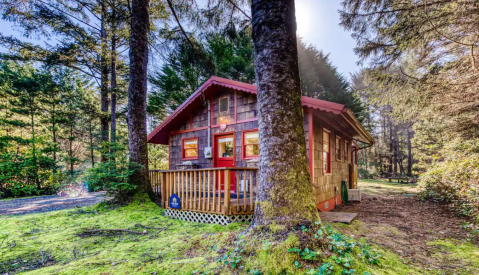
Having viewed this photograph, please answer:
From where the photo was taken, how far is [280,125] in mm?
2537

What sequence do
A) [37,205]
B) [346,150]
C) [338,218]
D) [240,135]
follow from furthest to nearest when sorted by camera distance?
[346,150], [37,205], [240,135], [338,218]

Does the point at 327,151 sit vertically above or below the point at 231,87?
below

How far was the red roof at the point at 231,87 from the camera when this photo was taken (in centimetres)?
506

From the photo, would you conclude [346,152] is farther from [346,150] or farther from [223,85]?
[223,85]

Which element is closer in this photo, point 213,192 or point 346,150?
point 213,192

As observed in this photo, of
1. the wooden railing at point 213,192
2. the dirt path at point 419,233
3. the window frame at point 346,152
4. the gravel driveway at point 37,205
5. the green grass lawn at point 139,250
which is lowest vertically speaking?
the gravel driveway at point 37,205

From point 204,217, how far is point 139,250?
1773mm

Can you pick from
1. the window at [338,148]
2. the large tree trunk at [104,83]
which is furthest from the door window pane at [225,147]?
the large tree trunk at [104,83]

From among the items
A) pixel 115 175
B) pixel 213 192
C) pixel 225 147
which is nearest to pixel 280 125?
pixel 213 192

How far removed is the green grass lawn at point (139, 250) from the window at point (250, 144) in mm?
2739

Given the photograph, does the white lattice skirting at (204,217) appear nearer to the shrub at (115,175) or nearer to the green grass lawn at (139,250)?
the green grass lawn at (139,250)

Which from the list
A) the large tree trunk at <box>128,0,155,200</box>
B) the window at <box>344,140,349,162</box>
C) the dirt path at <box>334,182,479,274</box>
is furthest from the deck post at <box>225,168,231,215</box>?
the window at <box>344,140,349,162</box>

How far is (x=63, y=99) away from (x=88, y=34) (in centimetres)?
491

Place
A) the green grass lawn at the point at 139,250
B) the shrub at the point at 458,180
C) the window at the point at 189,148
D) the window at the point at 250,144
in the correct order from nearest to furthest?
1. the green grass lawn at the point at 139,250
2. the shrub at the point at 458,180
3. the window at the point at 250,144
4. the window at the point at 189,148
